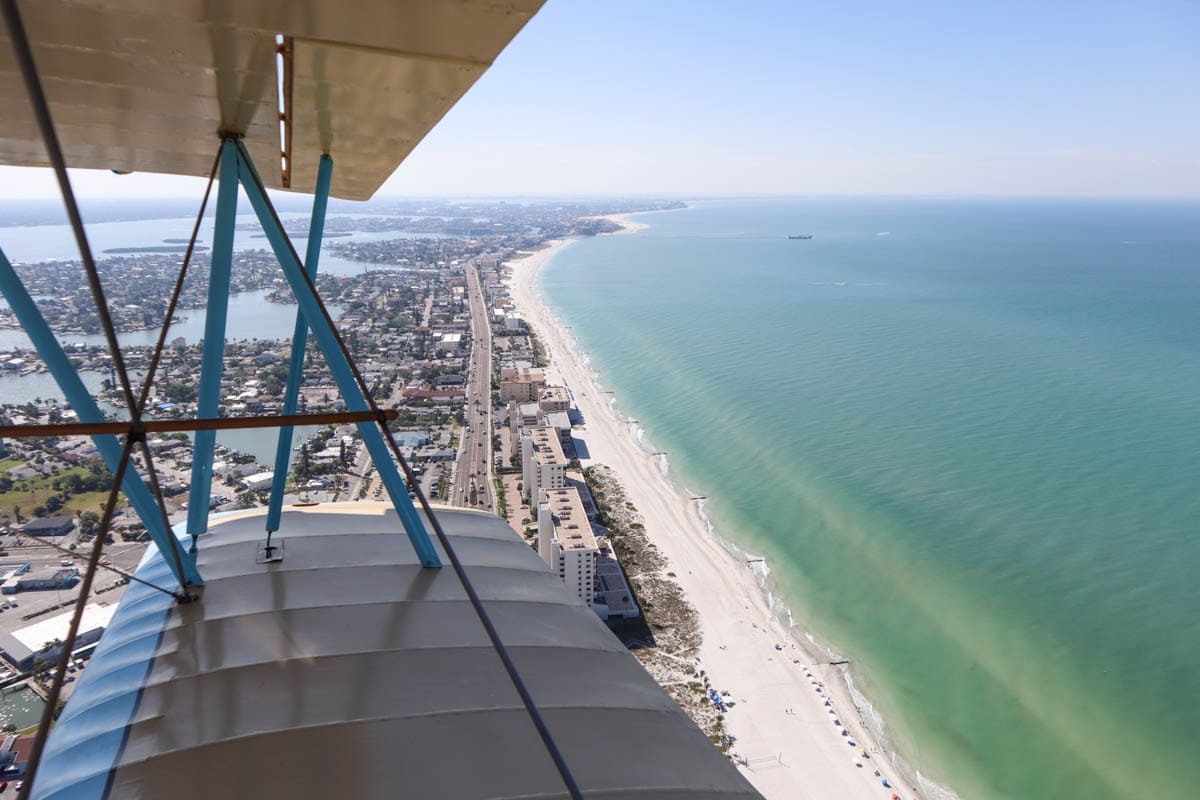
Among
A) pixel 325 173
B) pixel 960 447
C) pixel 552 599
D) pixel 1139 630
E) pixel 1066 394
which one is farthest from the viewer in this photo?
pixel 1066 394

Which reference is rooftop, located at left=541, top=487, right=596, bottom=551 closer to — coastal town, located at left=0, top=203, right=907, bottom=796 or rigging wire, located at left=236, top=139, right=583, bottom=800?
coastal town, located at left=0, top=203, right=907, bottom=796

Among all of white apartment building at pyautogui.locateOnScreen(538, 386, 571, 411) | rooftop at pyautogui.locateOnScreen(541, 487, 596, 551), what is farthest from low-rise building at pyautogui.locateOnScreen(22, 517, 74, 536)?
white apartment building at pyautogui.locateOnScreen(538, 386, 571, 411)

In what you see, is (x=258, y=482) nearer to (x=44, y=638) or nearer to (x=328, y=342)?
(x=44, y=638)

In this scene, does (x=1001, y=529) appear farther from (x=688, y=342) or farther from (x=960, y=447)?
(x=688, y=342)

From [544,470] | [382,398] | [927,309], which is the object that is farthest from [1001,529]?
[927,309]

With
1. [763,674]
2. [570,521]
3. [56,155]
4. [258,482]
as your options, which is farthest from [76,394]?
[258,482]

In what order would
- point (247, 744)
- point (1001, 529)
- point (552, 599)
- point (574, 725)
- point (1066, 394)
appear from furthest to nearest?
point (1066, 394), point (1001, 529), point (552, 599), point (574, 725), point (247, 744)
